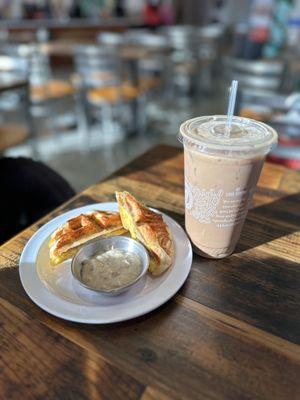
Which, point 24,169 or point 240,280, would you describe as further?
point 24,169

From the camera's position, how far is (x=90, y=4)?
7395 mm

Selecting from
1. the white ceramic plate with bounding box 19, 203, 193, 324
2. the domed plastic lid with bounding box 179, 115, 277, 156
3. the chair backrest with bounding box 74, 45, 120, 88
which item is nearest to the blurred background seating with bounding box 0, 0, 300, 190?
the chair backrest with bounding box 74, 45, 120, 88

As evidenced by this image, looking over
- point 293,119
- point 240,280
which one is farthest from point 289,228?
point 293,119

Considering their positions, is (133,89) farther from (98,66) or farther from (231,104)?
(231,104)

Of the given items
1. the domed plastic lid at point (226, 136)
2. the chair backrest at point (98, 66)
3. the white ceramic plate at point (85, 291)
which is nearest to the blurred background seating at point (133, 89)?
the chair backrest at point (98, 66)

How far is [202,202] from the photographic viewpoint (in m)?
0.61

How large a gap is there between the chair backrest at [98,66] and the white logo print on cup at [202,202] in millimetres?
2645

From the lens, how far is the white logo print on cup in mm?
591

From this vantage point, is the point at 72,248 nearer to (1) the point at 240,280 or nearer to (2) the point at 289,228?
(1) the point at 240,280

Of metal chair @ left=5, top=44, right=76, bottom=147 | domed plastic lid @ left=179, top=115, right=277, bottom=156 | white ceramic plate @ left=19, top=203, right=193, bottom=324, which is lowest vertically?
metal chair @ left=5, top=44, right=76, bottom=147

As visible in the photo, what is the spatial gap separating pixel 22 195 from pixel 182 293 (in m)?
0.78

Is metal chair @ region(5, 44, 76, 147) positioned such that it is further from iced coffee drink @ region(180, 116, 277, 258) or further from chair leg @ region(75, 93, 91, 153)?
iced coffee drink @ region(180, 116, 277, 258)

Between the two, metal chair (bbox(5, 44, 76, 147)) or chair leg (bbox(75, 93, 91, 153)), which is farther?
chair leg (bbox(75, 93, 91, 153))

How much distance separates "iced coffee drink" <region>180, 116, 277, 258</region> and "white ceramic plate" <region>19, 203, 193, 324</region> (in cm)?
6
